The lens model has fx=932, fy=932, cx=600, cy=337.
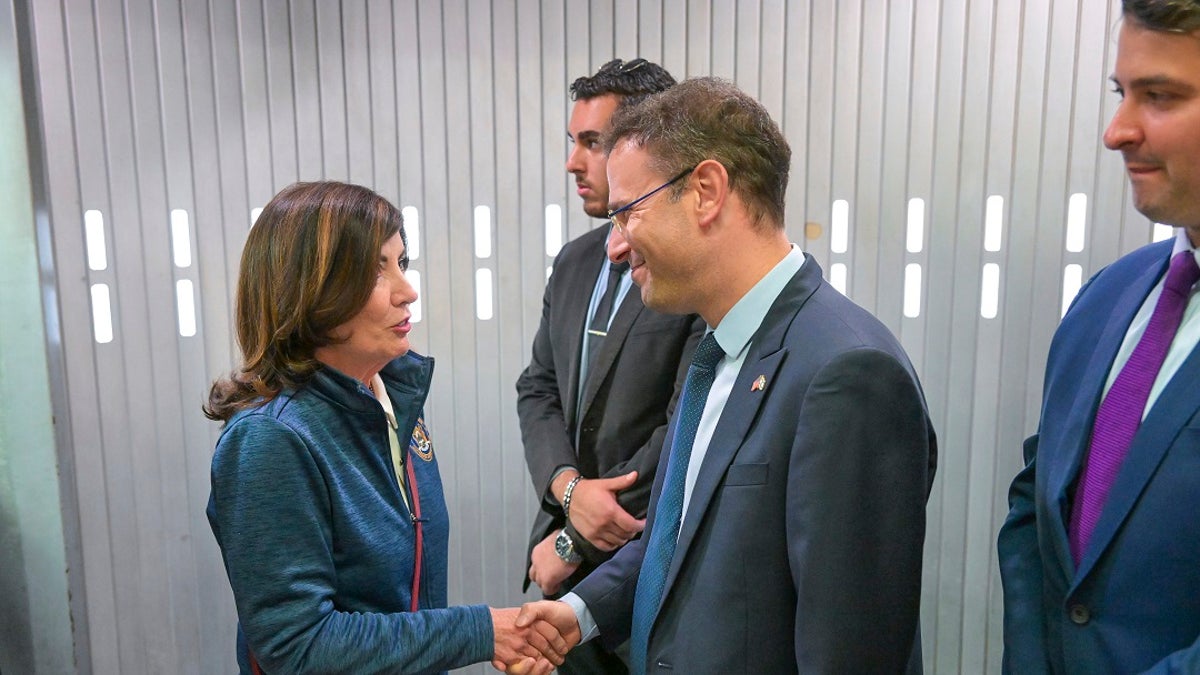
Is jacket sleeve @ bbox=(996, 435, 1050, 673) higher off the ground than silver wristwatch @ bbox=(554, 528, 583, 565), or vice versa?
jacket sleeve @ bbox=(996, 435, 1050, 673)

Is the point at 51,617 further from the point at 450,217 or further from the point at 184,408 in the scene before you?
the point at 450,217

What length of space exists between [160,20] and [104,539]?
179cm

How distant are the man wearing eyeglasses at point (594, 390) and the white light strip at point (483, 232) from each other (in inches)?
23.6

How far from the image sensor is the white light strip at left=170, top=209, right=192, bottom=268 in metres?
3.13

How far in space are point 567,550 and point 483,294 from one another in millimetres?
1177

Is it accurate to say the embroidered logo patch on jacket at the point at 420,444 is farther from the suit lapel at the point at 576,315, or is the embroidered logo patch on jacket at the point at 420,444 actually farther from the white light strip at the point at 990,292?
the white light strip at the point at 990,292

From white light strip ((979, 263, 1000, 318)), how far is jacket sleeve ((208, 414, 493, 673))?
89.2 inches

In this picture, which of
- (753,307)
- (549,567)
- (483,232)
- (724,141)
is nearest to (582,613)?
(549,567)

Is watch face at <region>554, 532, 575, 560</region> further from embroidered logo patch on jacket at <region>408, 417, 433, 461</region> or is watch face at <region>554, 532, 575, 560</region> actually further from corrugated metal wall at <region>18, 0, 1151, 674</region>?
corrugated metal wall at <region>18, 0, 1151, 674</region>

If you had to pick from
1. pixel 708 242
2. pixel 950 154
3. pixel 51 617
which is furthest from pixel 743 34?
pixel 51 617

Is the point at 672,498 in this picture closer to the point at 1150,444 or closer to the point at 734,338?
the point at 734,338

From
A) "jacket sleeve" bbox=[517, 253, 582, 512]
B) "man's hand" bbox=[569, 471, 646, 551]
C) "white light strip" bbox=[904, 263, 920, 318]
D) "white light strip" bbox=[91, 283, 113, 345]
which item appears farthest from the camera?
"white light strip" bbox=[91, 283, 113, 345]

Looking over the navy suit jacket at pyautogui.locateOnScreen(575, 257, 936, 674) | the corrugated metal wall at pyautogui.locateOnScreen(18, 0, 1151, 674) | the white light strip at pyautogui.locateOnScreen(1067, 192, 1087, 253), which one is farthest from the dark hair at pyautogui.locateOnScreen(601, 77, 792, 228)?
the white light strip at pyautogui.locateOnScreen(1067, 192, 1087, 253)

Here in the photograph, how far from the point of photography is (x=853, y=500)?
4.33ft
